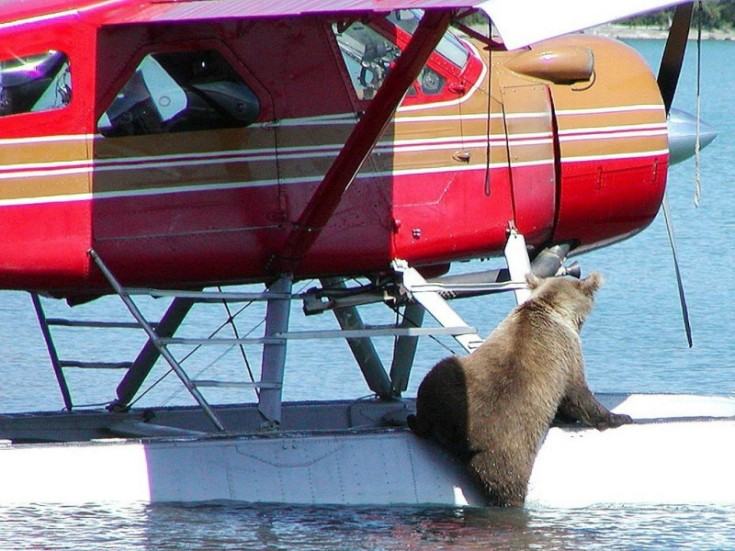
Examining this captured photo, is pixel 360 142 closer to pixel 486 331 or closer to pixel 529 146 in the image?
pixel 529 146

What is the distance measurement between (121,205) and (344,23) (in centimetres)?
162

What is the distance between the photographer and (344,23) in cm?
964

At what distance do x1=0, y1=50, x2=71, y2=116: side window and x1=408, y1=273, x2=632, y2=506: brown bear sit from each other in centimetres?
252

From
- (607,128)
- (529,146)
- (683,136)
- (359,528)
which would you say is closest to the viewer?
(359,528)

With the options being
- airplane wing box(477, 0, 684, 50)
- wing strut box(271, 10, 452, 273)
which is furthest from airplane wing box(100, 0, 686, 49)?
wing strut box(271, 10, 452, 273)

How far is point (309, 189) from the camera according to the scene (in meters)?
9.61

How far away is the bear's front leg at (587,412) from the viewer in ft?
31.4

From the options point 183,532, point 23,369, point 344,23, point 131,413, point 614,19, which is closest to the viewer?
point 614,19

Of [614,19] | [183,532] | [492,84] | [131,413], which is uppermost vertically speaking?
[492,84]

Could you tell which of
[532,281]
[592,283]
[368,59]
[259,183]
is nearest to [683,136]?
[592,283]

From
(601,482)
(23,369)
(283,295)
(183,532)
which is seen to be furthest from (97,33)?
(23,369)

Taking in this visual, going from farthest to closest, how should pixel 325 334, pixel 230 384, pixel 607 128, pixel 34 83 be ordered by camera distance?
1. pixel 607 128
2. pixel 325 334
3. pixel 230 384
4. pixel 34 83

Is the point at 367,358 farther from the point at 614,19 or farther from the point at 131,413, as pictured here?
the point at 614,19

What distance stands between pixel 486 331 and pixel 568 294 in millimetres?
6716
